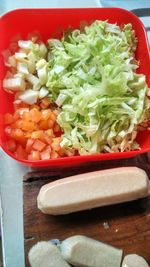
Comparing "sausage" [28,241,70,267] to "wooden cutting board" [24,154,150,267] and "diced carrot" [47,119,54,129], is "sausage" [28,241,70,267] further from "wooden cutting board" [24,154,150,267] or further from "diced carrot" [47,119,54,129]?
"diced carrot" [47,119,54,129]

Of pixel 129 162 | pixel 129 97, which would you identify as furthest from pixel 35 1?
pixel 129 162

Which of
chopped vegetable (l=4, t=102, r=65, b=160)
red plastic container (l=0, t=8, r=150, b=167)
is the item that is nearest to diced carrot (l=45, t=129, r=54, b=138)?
chopped vegetable (l=4, t=102, r=65, b=160)

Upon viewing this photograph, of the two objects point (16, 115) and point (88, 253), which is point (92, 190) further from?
point (16, 115)

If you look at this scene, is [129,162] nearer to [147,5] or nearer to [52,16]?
[52,16]

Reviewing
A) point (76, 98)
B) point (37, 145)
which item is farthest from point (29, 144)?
point (76, 98)

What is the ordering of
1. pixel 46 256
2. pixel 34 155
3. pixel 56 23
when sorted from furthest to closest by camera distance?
pixel 56 23, pixel 34 155, pixel 46 256
